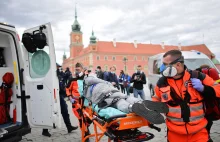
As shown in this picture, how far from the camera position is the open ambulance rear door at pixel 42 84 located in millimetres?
3648

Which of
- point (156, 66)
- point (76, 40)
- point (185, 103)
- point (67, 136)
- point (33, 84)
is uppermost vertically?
point (76, 40)

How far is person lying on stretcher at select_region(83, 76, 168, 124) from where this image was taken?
217cm

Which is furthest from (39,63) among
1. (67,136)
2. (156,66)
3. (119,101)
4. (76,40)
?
(76,40)

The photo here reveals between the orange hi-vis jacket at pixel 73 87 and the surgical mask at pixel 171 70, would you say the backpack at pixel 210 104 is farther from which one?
the orange hi-vis jacket at pixel 73 87

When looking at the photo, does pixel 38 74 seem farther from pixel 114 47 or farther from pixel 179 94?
pixel 114 47

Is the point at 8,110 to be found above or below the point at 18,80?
below

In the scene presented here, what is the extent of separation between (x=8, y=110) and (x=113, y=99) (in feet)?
10.0

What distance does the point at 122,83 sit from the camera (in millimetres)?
12297

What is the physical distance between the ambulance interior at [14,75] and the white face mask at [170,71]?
3.15 m

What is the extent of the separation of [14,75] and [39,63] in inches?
30.5

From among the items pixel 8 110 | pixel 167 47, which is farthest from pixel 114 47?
pixel 8 110

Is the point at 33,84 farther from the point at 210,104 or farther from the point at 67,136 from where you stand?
the point at 210,104

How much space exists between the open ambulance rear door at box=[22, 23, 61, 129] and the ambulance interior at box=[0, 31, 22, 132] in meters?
0.27

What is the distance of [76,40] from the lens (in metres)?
89.3
